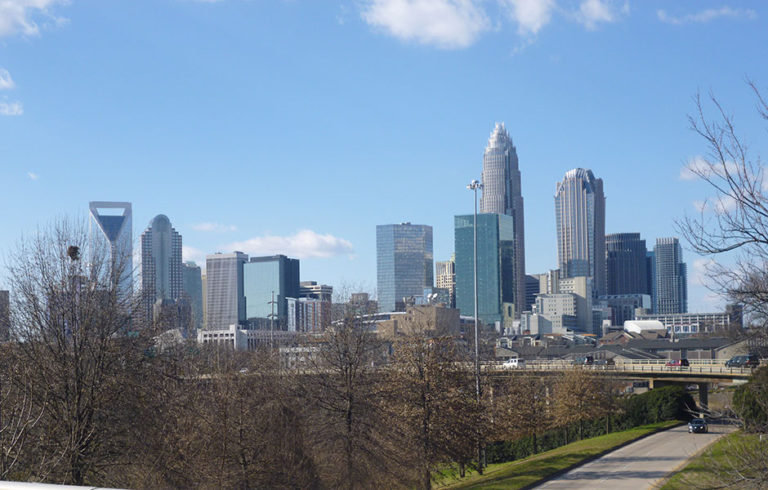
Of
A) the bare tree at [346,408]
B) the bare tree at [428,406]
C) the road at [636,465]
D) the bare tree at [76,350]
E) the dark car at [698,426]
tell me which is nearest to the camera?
the bare tree at [76,350]

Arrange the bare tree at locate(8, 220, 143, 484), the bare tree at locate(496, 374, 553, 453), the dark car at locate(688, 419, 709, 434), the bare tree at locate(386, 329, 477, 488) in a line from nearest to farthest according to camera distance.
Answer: the bare tree at locate(8, 220, 143, 484) < the bare tree at locate(386, 329, 477, 488) < the bare tree at locate(496, 374, 553, 453) < the dark car at locate(688, 419, 709, 434)

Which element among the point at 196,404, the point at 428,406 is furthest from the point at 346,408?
the point at 196,404

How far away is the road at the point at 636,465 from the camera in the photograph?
1345 inches

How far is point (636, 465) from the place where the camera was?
39.8m

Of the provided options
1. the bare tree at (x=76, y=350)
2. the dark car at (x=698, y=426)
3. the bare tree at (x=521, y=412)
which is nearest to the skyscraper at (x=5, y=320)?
the bare tree at (x=76, y=350)

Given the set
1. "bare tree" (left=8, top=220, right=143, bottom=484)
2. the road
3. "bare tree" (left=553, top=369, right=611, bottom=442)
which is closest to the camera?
"bare tree" (left=8, top=220, right=143, bottom=484)

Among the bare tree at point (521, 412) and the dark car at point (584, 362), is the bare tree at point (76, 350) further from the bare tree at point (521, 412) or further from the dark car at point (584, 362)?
the dark car at point (584, 362)

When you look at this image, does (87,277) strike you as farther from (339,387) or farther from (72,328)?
(339,387)

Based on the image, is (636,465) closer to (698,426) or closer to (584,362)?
(698,426)

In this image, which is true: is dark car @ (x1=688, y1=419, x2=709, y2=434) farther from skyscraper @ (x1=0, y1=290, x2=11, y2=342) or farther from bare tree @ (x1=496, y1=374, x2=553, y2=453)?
skyscraper @ (x1=0, y1=290, x2=11, y2=342)

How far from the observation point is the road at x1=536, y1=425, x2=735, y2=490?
34.2 meters

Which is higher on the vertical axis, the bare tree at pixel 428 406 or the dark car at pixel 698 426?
the bare tree at pixel 428 406

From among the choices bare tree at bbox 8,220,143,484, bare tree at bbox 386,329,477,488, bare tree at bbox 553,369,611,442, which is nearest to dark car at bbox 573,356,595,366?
bare tree at bbox 553,369,611,442

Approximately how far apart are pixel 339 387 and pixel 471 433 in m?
6.77
